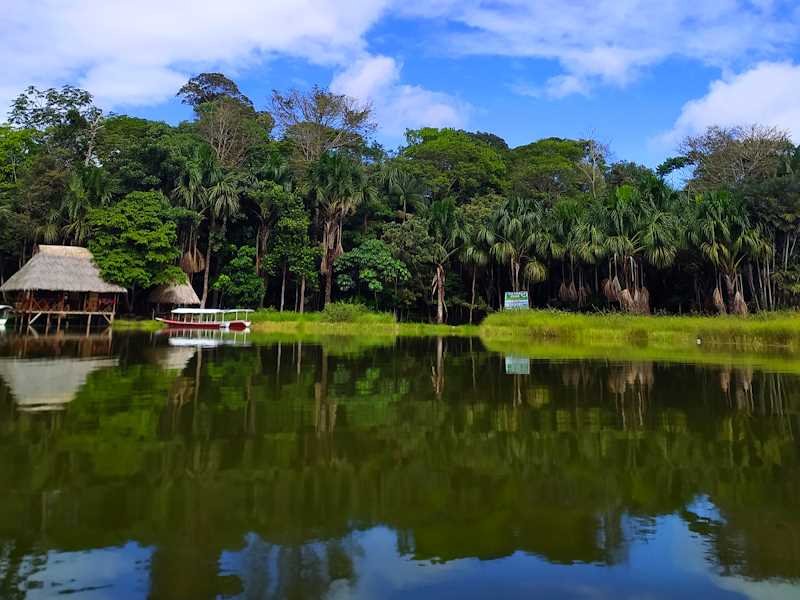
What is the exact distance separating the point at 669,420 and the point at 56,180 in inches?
1588

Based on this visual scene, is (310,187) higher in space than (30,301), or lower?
higher

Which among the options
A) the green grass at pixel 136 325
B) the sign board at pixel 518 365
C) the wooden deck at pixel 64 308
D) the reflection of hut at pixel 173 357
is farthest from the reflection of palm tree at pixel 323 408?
the wooden deck at pixel 64 308

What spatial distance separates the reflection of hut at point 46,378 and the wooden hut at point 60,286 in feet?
66.7

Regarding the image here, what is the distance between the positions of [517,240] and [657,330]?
13559 mm

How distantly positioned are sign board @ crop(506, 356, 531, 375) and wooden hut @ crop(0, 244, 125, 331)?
24.9 meters

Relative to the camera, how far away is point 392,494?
16.3 ft

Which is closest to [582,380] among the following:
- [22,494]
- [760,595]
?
[760,595]

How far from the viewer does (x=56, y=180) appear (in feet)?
126

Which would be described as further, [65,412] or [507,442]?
[65,412]

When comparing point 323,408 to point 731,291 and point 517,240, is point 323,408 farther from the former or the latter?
point 731,291

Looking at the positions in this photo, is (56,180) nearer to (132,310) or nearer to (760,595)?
(132,310)

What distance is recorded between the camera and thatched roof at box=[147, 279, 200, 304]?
1492 inches

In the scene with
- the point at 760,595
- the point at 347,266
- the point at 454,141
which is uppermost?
the point at 454,141

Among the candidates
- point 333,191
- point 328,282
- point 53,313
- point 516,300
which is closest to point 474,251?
point 516,300
